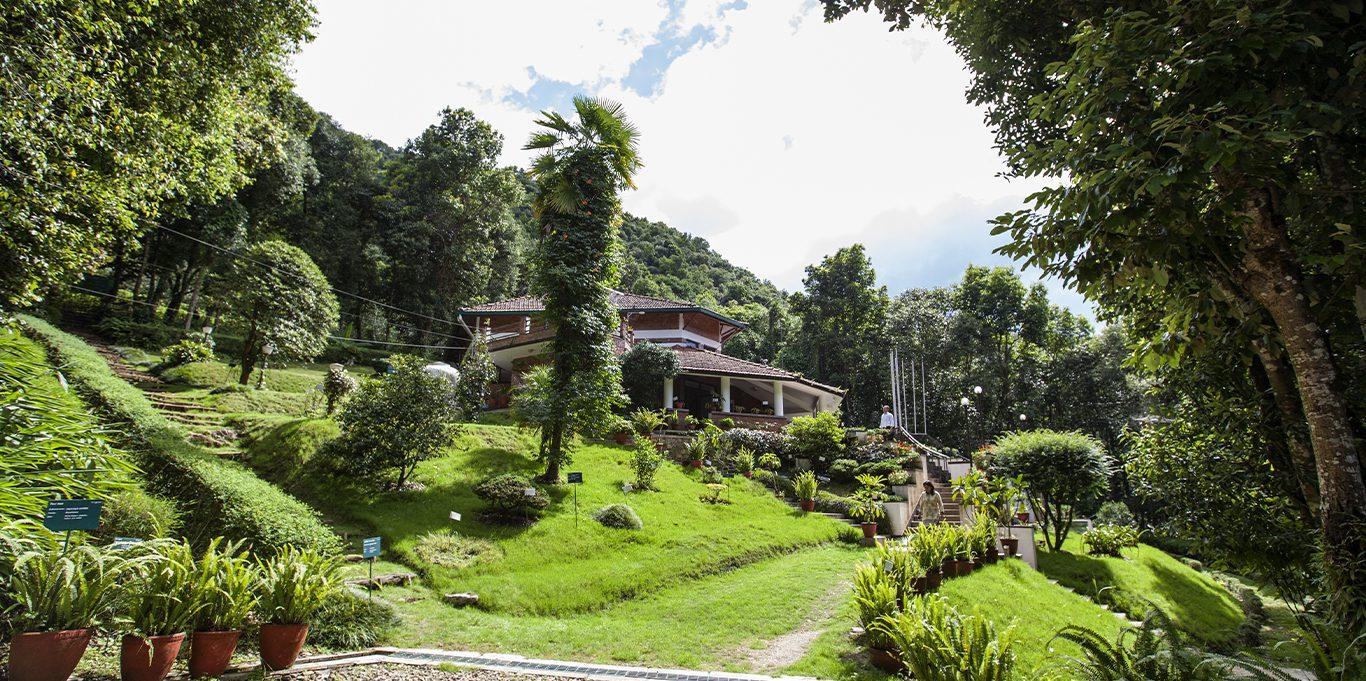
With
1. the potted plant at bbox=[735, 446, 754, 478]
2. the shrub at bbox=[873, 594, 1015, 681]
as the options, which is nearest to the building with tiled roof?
the potted plant at bbox=[735, 446, 754, 478]

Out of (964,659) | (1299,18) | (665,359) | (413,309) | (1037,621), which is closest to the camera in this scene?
(1299,18)

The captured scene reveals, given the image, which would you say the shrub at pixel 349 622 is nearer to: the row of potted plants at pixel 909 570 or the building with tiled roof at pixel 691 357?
the row of potted plants at pixel 909 570

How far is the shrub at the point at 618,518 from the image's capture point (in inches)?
515

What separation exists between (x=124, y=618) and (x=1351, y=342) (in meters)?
12.5

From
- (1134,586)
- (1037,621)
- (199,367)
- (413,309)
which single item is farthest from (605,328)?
(413,309)

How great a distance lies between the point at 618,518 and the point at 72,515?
367 inches

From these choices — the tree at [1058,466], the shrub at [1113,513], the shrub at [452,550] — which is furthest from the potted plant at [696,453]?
the shrub at [1113,513]

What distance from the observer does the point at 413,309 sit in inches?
1535

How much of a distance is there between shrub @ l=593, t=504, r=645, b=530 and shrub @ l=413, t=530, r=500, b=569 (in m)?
2.64

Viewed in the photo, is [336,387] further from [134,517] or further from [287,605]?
[287,605]

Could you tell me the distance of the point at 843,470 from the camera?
20.4m

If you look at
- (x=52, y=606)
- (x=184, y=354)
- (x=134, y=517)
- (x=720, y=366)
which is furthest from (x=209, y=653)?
(x=720, y=366)

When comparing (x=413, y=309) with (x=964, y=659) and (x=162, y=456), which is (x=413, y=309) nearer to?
(x=162, y=456)

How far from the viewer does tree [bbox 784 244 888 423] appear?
1604 inches
